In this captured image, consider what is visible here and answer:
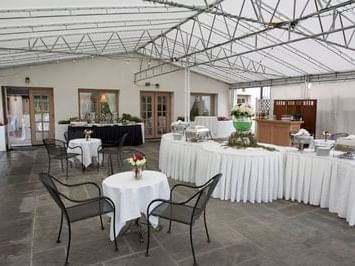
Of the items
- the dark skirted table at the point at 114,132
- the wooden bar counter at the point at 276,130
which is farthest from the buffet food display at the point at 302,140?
the dark skirted table at the point at 114,132

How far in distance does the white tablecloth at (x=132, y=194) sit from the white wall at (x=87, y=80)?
320 inches

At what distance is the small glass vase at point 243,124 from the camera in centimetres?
448

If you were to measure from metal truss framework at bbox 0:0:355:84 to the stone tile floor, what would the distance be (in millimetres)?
2842

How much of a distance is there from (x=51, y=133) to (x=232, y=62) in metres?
7.39

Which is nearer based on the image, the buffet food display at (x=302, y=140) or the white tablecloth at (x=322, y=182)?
the white tablecloth at (x=322, y=182)

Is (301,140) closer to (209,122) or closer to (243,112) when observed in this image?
(243,112)

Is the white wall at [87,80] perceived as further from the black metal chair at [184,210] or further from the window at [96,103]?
the black metal chair at [184,210]

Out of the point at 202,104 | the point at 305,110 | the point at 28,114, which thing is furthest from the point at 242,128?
the point at 202,104

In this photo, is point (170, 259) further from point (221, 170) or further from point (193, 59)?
point (193, 59)

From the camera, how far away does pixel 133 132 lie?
32.3ft

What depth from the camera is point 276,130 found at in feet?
30.7

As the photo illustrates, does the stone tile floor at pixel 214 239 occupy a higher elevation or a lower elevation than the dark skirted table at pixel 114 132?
lower

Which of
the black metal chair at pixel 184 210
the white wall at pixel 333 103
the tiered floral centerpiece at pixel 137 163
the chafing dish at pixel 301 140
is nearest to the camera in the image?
the black metal chair at pixel 184 210

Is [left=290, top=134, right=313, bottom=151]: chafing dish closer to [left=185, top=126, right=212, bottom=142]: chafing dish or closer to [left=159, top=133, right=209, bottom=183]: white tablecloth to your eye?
[left=159, top=133, right=209, bottom=183]: white tablecloth
